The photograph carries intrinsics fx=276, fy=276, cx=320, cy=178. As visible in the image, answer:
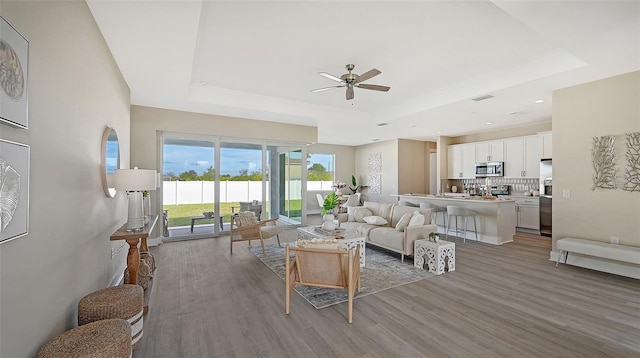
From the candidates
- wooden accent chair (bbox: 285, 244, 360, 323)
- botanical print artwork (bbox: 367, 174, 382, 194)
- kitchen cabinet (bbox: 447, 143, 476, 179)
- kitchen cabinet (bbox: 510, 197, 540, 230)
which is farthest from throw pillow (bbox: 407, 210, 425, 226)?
botanical print artwork (bbox: 367, 174, 382, 194)

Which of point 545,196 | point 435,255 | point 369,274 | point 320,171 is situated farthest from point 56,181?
point 320,171

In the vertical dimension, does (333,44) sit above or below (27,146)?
above

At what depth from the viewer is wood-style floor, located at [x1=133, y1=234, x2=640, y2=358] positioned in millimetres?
2229

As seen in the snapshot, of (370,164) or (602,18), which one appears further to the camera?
(370,164)

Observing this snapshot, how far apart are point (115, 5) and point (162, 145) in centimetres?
398

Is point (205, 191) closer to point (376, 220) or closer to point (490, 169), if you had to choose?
point (376, 220)

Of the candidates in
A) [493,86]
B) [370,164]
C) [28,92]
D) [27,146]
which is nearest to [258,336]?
[27,146]

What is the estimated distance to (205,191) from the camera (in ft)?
21.0

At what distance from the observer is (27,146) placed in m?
1.47

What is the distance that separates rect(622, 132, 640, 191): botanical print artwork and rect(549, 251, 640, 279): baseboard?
3.48 ft

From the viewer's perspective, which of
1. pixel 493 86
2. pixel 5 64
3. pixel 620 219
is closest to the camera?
pixel 5 64

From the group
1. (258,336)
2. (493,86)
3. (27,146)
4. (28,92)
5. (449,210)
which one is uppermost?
(493,86)

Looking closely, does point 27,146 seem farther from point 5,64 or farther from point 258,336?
point 258,336

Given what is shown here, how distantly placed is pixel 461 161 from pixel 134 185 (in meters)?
8.92
